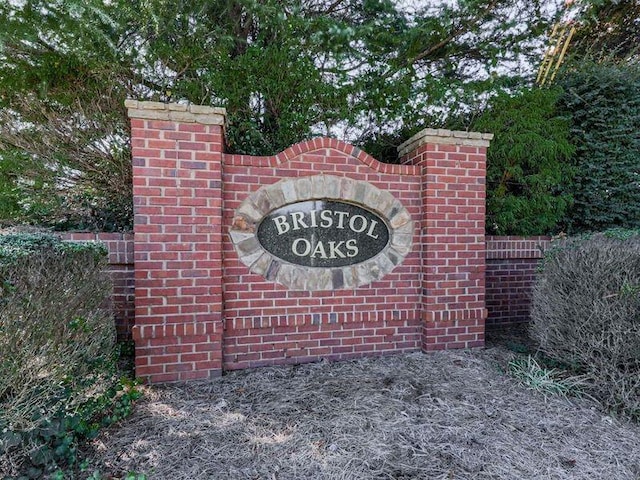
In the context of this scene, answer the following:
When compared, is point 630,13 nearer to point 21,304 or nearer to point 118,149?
point 118,149

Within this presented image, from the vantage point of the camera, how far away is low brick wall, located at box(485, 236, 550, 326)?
4520mm

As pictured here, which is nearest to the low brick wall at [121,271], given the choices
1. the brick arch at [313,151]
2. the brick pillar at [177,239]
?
the brick pillar at [177,239]

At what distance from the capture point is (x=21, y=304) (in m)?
1.79

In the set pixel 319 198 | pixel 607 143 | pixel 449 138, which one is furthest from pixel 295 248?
pixel 607 143

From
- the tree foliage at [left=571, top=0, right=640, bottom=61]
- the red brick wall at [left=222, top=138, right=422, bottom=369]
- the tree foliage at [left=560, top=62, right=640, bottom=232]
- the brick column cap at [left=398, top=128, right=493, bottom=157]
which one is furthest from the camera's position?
the tree foliage at [left=571, top=0, right=640, bottom=61]

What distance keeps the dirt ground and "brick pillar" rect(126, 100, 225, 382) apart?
0.34 m

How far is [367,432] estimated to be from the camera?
2.19 m

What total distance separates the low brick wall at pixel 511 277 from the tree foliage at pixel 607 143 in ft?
3.48

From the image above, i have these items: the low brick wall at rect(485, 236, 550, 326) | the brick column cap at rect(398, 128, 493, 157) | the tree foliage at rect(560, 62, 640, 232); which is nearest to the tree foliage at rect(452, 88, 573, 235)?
the low brick wall at rect(485, 236, 550, 326)

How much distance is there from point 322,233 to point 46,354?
219 cm

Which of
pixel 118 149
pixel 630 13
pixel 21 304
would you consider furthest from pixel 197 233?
pixel 630 13

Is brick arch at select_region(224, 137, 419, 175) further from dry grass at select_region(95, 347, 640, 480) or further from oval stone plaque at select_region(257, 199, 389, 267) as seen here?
dry grass at select_region(95, 347, 640, 480)

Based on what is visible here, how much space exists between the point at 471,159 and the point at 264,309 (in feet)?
8.38

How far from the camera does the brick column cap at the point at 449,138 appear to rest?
3506 mm
